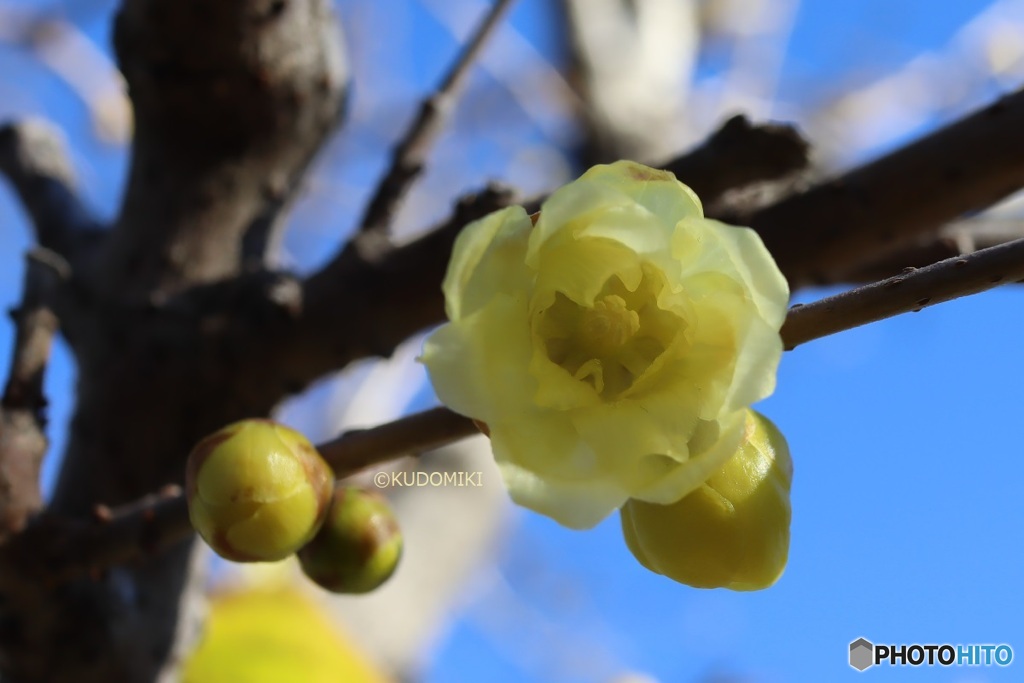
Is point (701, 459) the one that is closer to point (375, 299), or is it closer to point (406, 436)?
point (406, 436)

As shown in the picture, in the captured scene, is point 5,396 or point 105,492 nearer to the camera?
point 5,396

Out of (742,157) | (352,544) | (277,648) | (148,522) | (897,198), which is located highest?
(897,198)

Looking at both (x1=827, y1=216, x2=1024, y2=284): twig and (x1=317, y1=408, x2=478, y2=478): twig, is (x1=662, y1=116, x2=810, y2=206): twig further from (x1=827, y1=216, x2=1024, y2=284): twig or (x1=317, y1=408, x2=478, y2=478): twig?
(x1=317, y1=408, x2=478, y2=478): twig

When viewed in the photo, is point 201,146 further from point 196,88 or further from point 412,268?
point 412,268

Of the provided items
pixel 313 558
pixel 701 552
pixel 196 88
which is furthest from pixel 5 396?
pixel 701 552

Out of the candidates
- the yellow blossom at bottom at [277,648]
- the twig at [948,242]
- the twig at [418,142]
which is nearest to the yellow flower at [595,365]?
the twig at [948,242]

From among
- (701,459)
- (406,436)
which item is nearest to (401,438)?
(406,436)

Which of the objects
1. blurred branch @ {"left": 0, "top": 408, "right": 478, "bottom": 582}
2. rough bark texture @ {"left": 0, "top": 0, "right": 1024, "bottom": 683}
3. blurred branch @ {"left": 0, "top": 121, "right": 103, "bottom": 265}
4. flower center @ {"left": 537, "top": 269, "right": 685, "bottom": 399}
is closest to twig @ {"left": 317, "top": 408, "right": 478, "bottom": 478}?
blurred branch @ {"left": 0, "top": 408, "right": 478, "bottom": 582}

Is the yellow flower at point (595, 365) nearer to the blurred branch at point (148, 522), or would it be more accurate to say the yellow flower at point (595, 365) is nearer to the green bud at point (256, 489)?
the blurred branch at point (148, 522)
